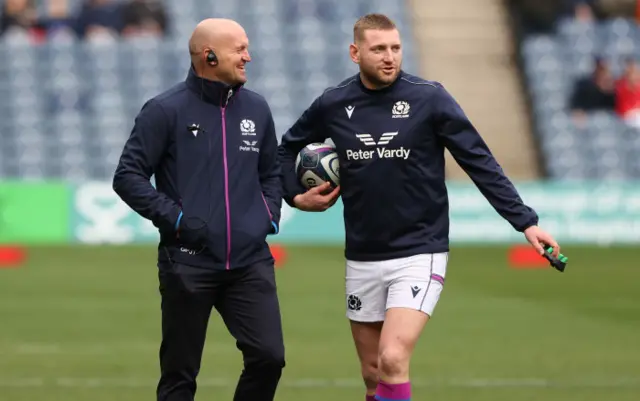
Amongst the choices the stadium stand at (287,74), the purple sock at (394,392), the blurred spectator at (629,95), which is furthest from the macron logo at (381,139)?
the blurred spectator at (629,95)

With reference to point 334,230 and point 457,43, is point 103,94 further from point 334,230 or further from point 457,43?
point 457,43

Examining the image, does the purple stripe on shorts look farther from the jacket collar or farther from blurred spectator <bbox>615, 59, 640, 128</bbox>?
blurred spectator <bbox>615, 59, 640, 128</bbox>

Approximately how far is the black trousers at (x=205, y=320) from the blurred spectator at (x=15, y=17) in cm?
1928

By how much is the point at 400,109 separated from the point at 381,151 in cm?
25

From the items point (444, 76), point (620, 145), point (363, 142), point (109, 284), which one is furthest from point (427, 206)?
point (444, 76)

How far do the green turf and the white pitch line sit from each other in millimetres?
11

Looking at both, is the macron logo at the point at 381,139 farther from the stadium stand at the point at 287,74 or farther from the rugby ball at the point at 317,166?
the stadium stand at the point at 287,74

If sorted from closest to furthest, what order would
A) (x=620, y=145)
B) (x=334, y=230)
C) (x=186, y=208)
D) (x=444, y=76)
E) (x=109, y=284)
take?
(x=186, y=208)
(x=109, y=284)
(x=334, y=230)
(x=620, y=145)
(x=444, y=76)

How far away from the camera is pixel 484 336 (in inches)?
516

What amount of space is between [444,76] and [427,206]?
20.7 meters

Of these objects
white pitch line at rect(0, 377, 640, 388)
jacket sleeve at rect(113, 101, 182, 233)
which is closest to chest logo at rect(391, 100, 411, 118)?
jacket sleeve at rect(113, 101, 182, 233)

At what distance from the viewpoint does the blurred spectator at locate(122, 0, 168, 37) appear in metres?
26.1

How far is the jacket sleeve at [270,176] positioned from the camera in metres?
7.45

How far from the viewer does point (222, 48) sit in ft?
23.7
